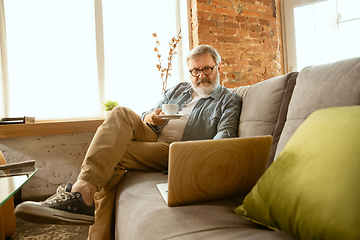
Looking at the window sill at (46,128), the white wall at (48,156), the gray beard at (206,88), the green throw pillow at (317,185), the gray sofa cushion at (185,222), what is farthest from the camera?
the white wall at (48,156)

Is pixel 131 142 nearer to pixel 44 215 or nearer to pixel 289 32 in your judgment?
pixel 44 215

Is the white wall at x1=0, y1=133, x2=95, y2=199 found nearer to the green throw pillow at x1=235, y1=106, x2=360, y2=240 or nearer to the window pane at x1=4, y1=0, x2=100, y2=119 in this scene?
the window pane at x1=4, y1=0, x2=100, y2=119

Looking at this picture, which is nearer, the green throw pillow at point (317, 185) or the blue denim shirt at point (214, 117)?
the green throw pillow at point (317, 185)

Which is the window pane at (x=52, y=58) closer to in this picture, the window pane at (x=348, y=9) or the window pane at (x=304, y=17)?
the window pane at (x=304, y=17)

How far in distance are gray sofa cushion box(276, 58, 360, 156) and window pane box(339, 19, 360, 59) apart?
213cm

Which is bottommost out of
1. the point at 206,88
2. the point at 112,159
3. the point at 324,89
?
the point at 112,159

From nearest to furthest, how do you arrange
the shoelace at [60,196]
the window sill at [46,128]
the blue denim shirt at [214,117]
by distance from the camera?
the shoelace at [60,196]
the blue denim shirt at [214,117]
the window sill at [46,128]

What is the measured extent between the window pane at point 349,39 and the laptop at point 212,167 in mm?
2508

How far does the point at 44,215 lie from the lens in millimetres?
763

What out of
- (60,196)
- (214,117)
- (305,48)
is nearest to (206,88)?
(214,117)

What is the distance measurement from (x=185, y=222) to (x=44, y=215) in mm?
498

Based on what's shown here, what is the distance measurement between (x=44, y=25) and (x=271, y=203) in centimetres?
273

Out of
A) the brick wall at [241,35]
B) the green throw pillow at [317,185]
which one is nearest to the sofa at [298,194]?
the green throw pillow at [317,185]

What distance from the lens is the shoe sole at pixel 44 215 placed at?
744 millimetres
